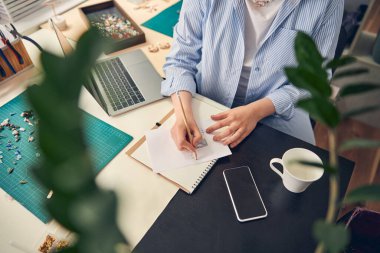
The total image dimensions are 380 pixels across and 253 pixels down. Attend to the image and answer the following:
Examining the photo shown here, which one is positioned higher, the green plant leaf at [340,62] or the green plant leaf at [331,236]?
the green plant leaf at [340,62]

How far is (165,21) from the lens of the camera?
1566 mm

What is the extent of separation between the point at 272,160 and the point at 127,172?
1.45 ft

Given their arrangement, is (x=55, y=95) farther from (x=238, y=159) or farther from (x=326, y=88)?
(x=238, y=159)

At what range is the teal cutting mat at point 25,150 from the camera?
0.86m

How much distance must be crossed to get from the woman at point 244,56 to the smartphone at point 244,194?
0.35ft

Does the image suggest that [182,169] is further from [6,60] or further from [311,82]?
[6,60]

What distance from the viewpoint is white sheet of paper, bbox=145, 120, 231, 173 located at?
35.9 inches

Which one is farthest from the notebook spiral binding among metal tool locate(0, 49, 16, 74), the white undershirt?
metal tool locate(0, 49, 16, 74)

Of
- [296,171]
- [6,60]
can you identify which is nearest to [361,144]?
[296,171]

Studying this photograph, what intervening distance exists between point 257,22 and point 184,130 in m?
0.49

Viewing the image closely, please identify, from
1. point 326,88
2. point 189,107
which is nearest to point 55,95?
point 326,88

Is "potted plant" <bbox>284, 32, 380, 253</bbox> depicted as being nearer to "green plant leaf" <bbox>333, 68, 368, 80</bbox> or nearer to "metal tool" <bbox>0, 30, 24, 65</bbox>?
"green plant leaf" <bbox>333, 68, 368, 80</bbox>

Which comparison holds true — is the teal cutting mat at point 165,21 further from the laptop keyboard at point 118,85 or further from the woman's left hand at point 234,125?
the woman's left hand at point 234,125

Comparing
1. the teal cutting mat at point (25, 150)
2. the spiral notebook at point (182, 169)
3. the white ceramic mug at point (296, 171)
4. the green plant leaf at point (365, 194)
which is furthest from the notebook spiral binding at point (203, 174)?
the green plant leaf at point (365, 194)
